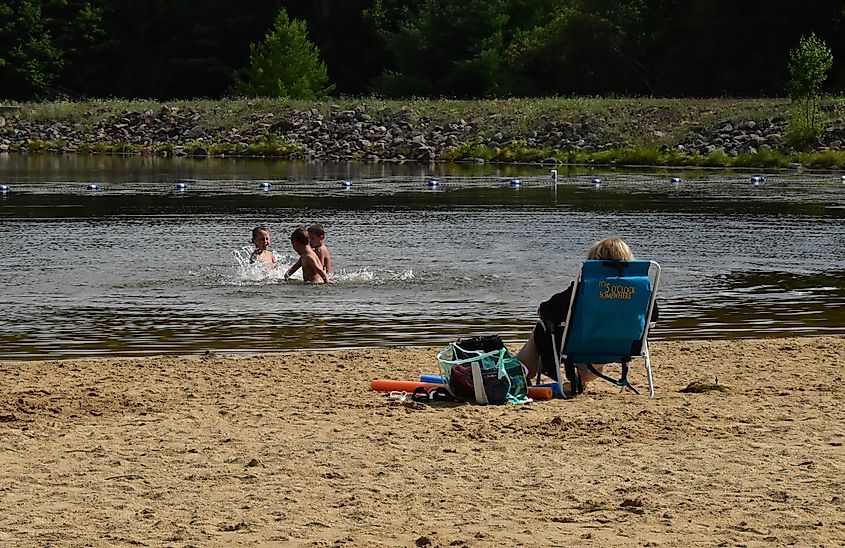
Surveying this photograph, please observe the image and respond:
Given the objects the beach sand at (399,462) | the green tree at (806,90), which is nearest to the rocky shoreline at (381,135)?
the green tree at (806,90)

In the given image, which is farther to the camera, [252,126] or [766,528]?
[252,126]

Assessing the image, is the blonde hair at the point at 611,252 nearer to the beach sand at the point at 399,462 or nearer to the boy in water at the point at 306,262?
the beach sand at the point at 399,462

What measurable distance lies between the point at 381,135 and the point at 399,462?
61.4m

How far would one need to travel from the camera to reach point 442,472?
8203 millimetres

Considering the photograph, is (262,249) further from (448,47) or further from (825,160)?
(448,47)

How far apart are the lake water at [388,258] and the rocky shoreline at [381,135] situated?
15337 mm

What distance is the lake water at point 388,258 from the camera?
15.4 metres

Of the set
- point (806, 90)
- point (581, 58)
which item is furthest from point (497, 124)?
point (581, 58)

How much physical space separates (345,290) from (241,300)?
153 cm

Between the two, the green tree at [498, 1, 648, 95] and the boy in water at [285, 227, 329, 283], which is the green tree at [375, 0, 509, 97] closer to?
the green tree at [498, 1, 648, 95]

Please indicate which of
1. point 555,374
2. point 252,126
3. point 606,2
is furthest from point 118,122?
point 555,374

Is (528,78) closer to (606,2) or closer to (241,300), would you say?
(606,2)

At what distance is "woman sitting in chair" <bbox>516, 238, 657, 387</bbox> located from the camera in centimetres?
1080

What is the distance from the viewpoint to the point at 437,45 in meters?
92.1
